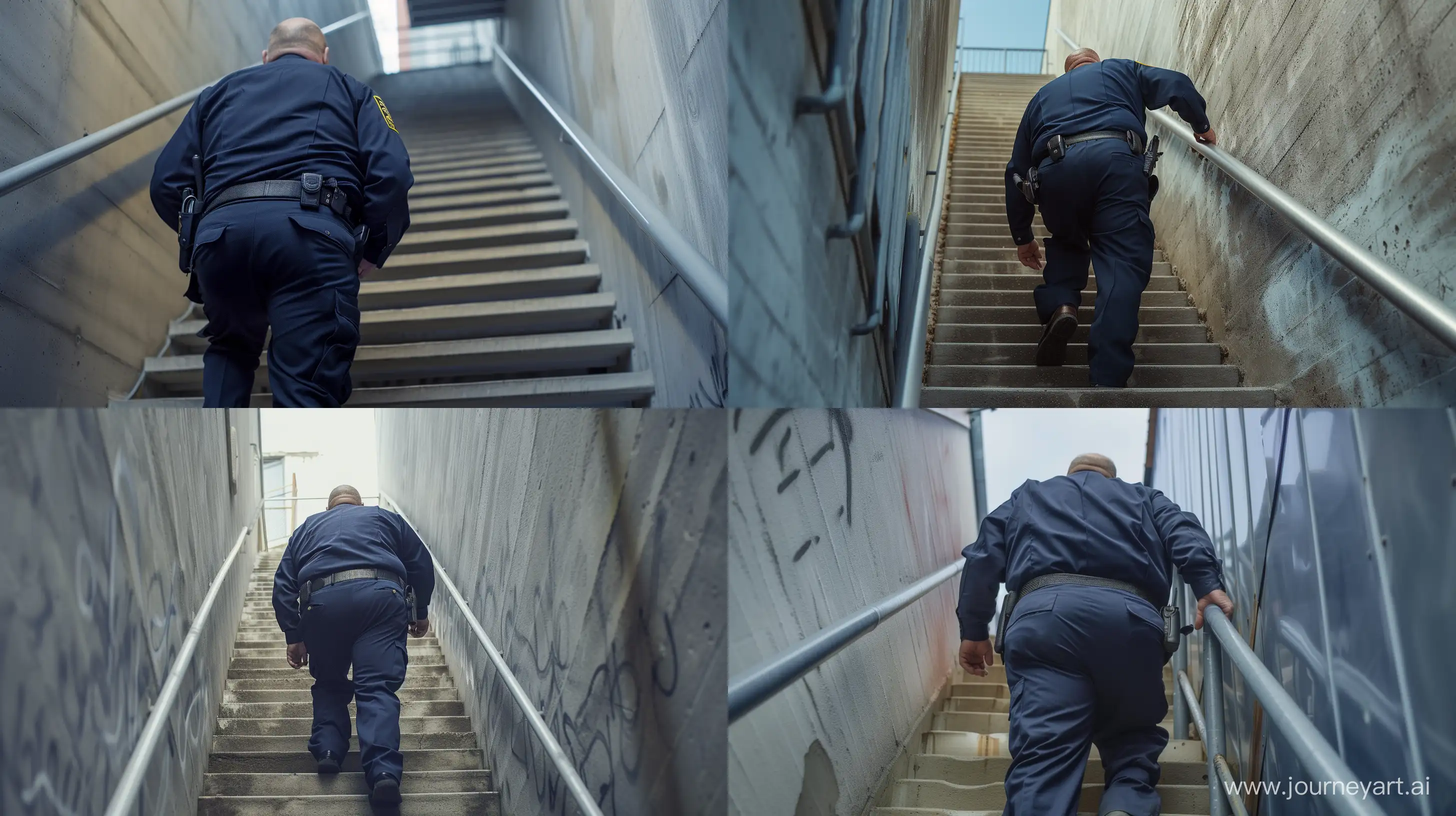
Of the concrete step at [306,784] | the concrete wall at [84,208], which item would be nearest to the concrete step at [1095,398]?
the concrete step at [306,784]

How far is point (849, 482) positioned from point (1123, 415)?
1.23 metres

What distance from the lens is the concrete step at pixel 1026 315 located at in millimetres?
4242

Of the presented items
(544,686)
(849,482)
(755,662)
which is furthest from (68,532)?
(849,482)

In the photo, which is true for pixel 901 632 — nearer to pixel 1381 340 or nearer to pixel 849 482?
pixel 849 482

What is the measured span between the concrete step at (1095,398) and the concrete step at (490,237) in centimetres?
214

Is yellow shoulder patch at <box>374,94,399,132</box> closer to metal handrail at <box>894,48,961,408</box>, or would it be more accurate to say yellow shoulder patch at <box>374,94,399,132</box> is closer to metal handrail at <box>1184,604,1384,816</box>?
metal handrail at <box>894,48,961,408</box>

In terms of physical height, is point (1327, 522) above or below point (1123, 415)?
below

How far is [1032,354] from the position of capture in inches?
151

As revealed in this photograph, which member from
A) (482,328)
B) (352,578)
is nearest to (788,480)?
(352,578)

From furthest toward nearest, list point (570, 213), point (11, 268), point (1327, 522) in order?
1. point (570, 213)
2. point (11, 268)
3. point (1327, 522)

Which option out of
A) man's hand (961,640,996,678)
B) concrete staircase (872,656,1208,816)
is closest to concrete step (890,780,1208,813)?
concrete staircase (872,656,1208,816)

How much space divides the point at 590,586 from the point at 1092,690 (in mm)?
1528

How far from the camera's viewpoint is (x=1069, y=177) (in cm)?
354

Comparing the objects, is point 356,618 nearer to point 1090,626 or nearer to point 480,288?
point 1090,626
